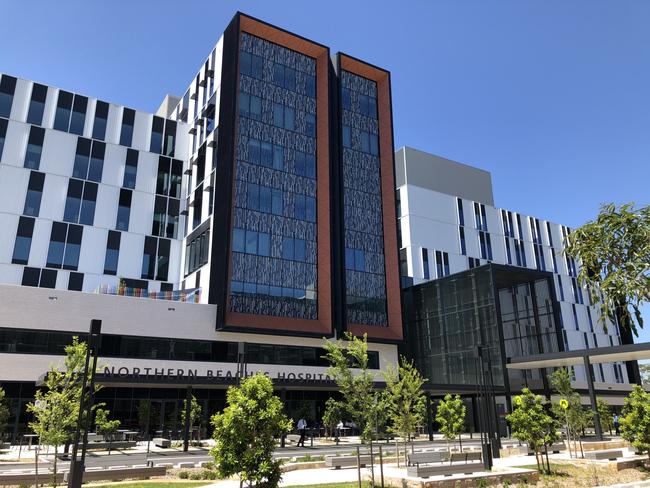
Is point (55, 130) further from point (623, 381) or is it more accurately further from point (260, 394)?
point (623, 381)

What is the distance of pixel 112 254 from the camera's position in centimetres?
5169

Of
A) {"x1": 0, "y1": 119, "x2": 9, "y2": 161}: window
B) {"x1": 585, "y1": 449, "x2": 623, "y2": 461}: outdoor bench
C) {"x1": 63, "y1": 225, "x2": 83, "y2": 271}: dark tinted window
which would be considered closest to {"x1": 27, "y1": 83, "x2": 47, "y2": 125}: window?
{"x1": 0, "y1": 119, "x2": 9, "y2": 161}: window

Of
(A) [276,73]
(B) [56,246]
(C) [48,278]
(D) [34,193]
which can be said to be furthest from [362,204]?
(D) [34,193]

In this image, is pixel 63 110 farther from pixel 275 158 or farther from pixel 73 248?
pixel 275 158

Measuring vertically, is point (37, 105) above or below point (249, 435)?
above

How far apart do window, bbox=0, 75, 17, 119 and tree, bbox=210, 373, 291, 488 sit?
159 ft

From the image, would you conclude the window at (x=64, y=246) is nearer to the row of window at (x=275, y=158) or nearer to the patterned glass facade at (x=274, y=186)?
the patterned glass facade at (x=274, y=186)

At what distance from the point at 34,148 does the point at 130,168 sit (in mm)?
8992

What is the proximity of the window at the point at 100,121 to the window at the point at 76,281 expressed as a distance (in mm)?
14720

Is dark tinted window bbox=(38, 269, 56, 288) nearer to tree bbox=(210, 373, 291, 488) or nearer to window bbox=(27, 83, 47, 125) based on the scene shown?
window bbox=(27, 83, 47, 125)

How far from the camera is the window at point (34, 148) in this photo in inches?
1957

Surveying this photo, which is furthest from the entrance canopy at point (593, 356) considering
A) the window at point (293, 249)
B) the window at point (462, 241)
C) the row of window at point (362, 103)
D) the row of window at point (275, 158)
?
the row of window at point (362, 103)

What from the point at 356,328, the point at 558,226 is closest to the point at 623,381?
the point at 558,226

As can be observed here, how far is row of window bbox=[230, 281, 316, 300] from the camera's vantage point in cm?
4719
